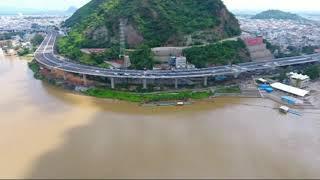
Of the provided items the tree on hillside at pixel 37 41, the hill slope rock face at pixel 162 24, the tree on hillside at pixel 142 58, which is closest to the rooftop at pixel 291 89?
the hill slope rock face at pixel 162 24

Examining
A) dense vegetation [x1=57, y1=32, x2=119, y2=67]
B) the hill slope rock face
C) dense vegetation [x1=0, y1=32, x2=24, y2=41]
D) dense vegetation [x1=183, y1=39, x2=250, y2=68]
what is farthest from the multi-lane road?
dense vegetation [x1=0, y1=32, x2=24, y2=41]

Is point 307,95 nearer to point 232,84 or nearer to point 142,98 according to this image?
point 232,84

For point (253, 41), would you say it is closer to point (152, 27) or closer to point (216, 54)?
point (216, 54)

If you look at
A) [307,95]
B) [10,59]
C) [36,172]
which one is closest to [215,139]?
[36,172]

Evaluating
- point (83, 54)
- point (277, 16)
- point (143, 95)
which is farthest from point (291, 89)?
point (277, 16)

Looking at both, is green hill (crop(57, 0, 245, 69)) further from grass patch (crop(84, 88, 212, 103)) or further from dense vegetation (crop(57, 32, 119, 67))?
grass patch (crop(84, 88, 212, 103))

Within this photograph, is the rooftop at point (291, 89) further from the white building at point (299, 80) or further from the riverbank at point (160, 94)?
the riverbank at point (160, 94)
